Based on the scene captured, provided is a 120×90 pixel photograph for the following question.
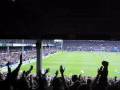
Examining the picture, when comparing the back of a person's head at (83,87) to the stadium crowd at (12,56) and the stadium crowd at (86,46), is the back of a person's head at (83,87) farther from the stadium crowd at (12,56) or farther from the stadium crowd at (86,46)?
the stadium crowd at (86,46)

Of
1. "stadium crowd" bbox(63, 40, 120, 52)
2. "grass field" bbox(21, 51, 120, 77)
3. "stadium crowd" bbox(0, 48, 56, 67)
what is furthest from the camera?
"stadium crowd" bbox(63, 40, 120, 52)

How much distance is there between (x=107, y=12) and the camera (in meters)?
5.76

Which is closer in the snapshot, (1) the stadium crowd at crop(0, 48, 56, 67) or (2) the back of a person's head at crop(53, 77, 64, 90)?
(2) the back of a person's head at crop(53, 77, 64, 90)

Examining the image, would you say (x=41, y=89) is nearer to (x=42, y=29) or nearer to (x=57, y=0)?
(x=57, y=0)

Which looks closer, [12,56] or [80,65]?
[80,65]

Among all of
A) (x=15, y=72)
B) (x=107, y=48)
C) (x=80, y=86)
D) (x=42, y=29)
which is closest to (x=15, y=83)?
(x=15, y=72)

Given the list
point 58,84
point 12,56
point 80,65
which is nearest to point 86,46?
Answer: point 12,56

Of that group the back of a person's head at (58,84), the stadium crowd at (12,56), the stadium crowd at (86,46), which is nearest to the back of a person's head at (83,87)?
the back of a person's head at (58,84)

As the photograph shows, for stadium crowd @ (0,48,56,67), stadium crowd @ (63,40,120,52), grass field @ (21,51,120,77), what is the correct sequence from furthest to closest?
stadium crowd @ (63,40,120,52)
stadium crowd @ (0,48,56,67)
grass field @ (21,51,120,77)

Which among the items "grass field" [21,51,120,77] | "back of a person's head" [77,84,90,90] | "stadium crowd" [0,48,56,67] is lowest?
"grass field" [21,51,120,77]

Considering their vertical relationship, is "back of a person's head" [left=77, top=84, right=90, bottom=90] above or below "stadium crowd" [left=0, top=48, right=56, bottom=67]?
above

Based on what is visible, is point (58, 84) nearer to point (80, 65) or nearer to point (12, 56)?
point (80, 65)

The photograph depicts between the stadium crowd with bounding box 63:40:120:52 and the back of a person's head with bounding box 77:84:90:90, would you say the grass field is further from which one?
the stadium crowd with bounding box 63:40:120:52

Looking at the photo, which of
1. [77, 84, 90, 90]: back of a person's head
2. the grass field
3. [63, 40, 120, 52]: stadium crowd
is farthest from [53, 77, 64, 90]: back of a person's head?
[63, 40, 120, 52]: stadium crowd
